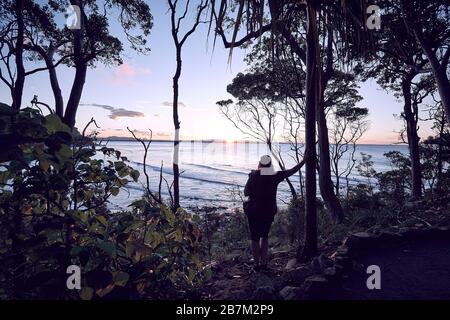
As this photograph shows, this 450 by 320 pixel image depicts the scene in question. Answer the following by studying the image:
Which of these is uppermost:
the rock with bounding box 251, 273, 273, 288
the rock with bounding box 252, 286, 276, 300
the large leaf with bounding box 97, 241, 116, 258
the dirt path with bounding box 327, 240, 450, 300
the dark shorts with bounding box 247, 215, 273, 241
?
the large leaf with bounding box 97, 241, 116, 258

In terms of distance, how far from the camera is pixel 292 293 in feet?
9.21

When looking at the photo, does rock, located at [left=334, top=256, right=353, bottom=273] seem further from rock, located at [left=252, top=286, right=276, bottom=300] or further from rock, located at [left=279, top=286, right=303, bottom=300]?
rock, located at [left=252, top=286, right=276, bottom=300]

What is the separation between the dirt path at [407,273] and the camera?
9.96 ft

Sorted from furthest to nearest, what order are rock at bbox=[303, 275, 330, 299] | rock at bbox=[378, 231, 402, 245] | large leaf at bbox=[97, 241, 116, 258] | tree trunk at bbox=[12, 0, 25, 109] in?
tree trunk at bbox=[12, 0, 25, 109] → rock at bbox=[378, 231, 402, 245] → rock at bbox=[303, 275, 330, 299] → large leaf at bbox=[97, 241, 116, 258]

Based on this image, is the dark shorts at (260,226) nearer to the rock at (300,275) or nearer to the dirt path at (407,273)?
the rock at (300,275)

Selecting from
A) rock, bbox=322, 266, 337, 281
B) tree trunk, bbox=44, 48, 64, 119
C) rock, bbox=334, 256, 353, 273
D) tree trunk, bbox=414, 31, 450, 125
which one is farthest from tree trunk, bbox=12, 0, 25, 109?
tree trunk, bbox=414, 31, 450, 125

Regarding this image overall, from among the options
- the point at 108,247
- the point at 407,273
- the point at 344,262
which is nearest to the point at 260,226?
the point at 344,262

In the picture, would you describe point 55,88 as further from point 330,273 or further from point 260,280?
point 330,273

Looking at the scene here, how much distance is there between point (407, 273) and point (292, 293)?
1781 mm

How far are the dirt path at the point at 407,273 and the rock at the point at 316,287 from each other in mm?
93

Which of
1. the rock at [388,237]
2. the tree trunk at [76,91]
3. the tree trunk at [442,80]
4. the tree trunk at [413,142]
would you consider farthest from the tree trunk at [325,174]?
the tree trunk at [413,142]

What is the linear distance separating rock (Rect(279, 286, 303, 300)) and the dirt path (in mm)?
377

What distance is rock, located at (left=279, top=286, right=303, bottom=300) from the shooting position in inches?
108
